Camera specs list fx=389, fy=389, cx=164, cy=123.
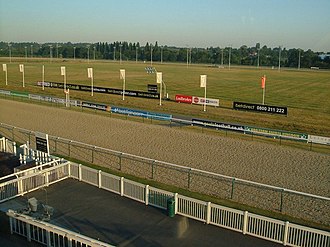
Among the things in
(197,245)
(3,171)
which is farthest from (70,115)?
(197,245)

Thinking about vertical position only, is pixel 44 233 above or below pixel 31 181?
below

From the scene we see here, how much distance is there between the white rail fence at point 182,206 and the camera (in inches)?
Result: 404

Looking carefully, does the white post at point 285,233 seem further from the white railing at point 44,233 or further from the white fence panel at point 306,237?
the white railing at point 44,233

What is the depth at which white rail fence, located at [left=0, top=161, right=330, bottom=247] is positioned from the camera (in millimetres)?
10259

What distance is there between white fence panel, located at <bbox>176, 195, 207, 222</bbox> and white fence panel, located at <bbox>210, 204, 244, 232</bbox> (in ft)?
0.95

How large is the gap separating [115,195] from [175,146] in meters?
10.6

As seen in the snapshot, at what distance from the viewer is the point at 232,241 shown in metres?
10.5

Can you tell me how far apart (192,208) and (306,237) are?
10.8 feet

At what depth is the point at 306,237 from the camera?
1016cm

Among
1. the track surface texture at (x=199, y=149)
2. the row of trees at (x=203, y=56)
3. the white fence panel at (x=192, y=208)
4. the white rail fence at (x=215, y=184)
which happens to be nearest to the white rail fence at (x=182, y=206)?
the white fence panel at (x=192, y=208)

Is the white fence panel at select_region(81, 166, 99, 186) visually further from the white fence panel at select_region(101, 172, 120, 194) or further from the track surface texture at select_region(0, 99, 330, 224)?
the track surface texture at select_region(0, 99, 330, 224)

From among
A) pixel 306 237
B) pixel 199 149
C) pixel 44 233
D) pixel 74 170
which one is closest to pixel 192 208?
pixel 306 237

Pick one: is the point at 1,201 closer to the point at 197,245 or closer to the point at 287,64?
A: the point at 197,245

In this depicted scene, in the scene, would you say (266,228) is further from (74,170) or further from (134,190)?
(74,170)
